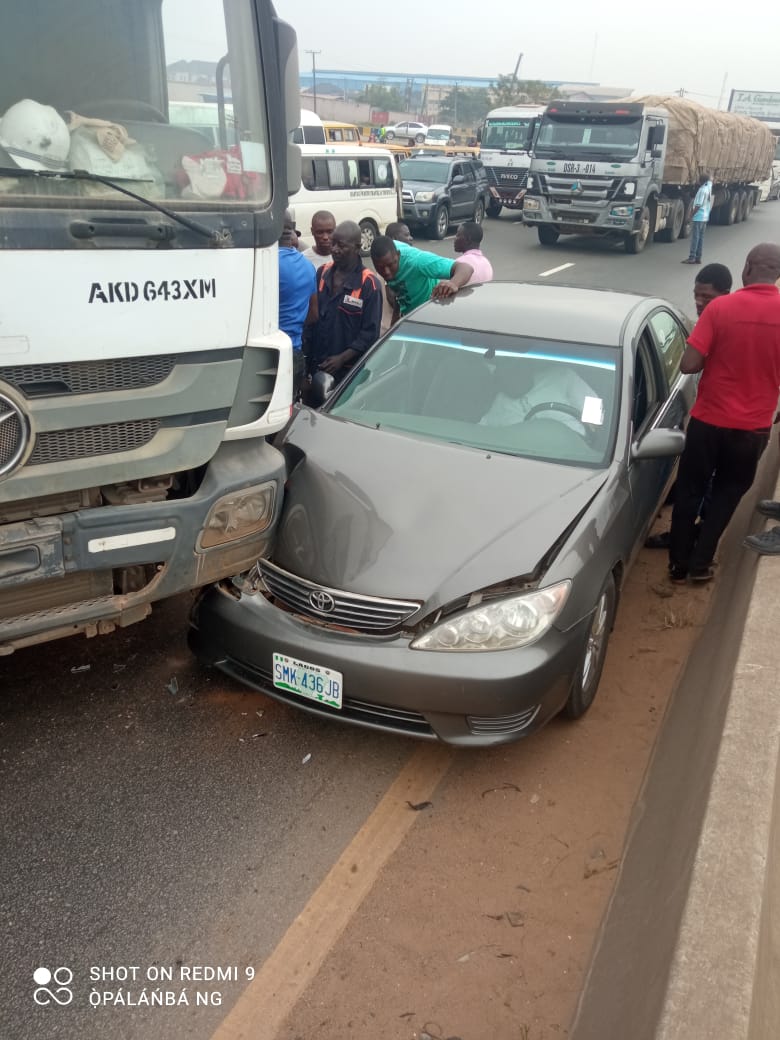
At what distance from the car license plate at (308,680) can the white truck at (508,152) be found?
23.6 metres

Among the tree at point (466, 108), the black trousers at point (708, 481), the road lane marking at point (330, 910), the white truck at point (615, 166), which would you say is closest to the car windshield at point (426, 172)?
the white truck at point (615, 166)

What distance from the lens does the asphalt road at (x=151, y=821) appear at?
8.32ft

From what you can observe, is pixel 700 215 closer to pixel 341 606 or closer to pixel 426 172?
pixel 426 172

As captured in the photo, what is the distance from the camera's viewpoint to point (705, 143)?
69.9ft

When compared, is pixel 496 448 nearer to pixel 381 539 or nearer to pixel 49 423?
pixel 381 539

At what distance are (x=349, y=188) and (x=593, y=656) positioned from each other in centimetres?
1524

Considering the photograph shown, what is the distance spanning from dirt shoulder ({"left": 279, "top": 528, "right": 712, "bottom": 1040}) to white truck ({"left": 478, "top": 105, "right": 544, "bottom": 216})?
76.1ft

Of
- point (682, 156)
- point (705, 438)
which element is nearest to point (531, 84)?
point (682, 156)

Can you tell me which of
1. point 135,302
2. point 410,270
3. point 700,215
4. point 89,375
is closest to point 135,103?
Answer: point 135,302

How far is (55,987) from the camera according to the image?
2480 mm

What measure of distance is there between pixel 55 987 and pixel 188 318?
7.14ft

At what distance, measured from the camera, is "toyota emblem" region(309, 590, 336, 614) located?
130 inches

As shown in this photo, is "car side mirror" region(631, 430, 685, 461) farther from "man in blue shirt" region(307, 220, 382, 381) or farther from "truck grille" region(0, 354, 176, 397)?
"man in blue shirt" region(307, 220, 382, 381)

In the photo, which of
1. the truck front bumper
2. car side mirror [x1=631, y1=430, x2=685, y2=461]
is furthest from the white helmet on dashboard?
car side mirror [x1=631, y1=430, x2=685, y2=461]
